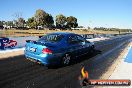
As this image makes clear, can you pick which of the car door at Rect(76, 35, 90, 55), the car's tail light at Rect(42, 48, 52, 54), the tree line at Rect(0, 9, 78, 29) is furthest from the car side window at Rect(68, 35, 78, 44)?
the tree line at Rect(0, 9, 78, 29)

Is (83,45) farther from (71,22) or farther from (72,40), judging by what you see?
(71,22)

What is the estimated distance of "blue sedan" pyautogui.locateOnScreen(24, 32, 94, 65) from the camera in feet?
31.2

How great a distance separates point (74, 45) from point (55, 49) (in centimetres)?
182

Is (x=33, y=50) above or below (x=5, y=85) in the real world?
above

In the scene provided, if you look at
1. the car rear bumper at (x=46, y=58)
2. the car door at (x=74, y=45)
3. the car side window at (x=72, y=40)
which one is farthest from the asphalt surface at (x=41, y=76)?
the car side window at (x=72, y=40)

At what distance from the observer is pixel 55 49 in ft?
31.9

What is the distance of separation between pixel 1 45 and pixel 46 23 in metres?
117

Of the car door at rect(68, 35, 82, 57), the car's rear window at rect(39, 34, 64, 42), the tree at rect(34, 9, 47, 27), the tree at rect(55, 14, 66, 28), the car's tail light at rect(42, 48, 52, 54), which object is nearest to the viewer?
the car's tail light at rect(42, 48, 52, 54)

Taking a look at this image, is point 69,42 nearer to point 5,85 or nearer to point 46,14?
point 5,85

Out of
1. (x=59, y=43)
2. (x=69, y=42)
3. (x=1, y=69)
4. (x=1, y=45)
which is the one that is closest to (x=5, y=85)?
(x=1, y=69)

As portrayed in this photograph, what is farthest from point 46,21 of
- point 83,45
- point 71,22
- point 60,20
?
point 83,45

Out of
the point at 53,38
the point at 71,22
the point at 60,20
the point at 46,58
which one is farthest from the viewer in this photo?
the point at 71,22

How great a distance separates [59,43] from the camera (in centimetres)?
1021

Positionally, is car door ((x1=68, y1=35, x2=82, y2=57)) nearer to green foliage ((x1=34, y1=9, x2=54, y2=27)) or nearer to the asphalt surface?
the asphalt surface
